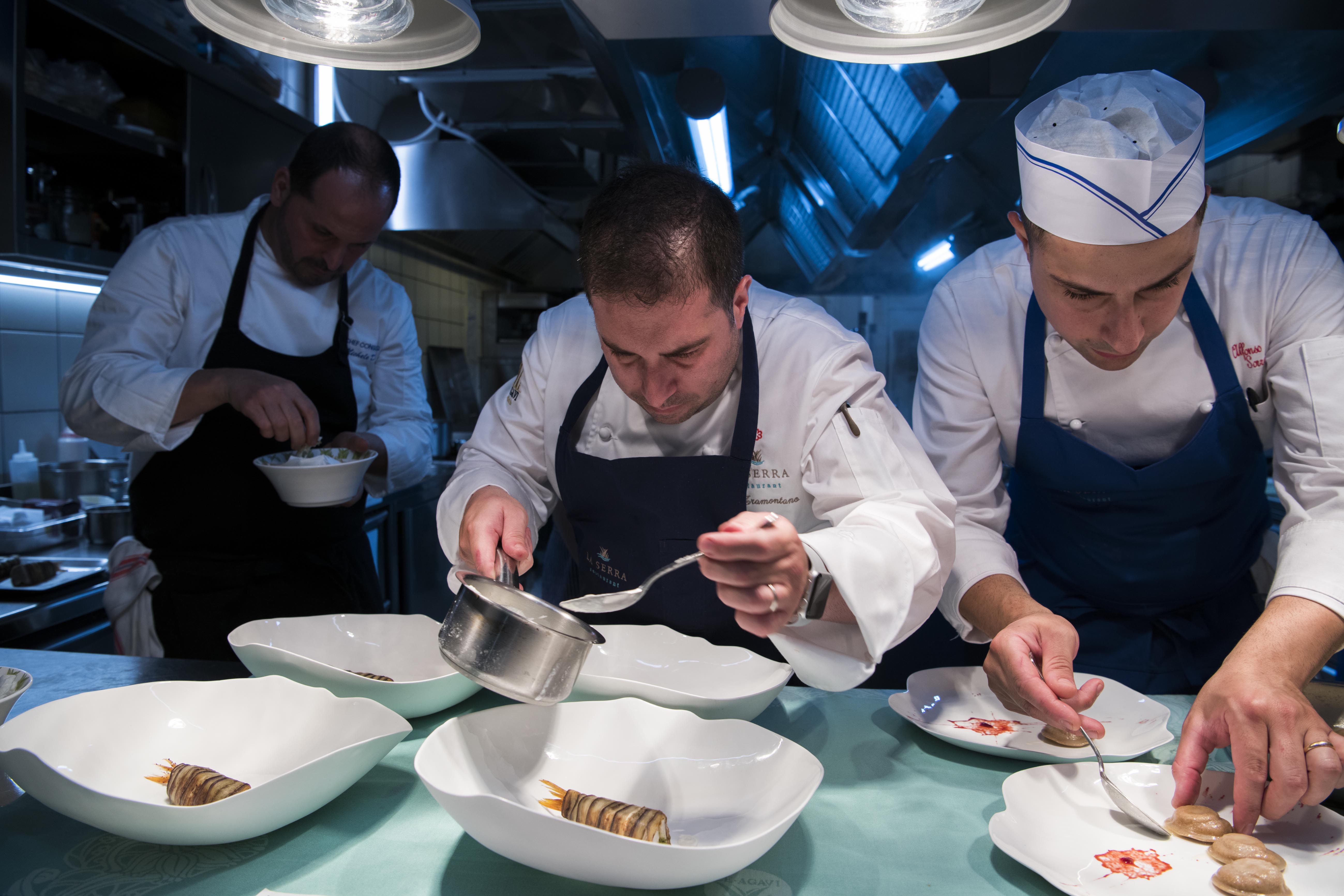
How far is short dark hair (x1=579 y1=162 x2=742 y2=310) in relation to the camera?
3.91ft

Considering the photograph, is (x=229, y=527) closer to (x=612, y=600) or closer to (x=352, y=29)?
(x=352, y=29)

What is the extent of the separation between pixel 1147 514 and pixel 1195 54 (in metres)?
1.16

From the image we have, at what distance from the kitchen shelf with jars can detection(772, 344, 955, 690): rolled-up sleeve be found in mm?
2313

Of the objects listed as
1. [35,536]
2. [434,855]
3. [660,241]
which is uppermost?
[660,241]

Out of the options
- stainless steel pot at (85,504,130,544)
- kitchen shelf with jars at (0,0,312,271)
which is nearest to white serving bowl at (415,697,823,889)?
stainless steel pot at (85,504,130,544)

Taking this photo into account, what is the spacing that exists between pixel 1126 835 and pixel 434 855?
2.30 feet

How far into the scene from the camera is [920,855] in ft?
2.70

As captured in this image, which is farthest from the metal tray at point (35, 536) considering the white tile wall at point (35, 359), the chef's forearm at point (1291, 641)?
the chef's forearm at point (1291, 641)

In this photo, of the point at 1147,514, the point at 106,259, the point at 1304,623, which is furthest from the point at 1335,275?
the point at 106,259

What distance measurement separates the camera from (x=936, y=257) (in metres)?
4.32

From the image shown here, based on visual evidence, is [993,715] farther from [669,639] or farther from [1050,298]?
[1050,298]

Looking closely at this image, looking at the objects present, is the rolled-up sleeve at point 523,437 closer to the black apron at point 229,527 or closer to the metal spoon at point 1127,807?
the black apron at point 229,527

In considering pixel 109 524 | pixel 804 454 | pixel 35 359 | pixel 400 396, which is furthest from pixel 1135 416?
pixel 35 359

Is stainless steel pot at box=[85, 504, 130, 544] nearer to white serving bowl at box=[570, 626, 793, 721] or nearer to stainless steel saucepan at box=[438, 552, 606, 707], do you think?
white serving bowl at box=[570, 626, 793, 721]
